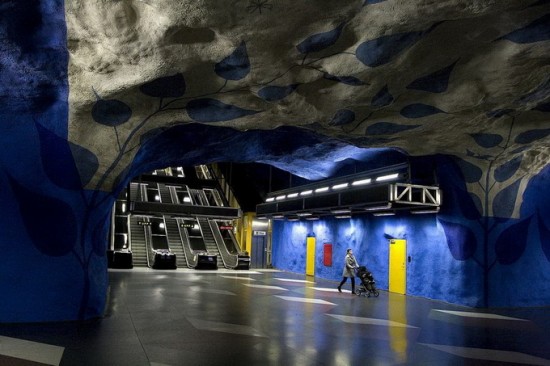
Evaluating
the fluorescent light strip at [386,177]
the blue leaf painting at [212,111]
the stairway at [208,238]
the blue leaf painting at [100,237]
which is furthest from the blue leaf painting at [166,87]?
the stairway at [208,238]

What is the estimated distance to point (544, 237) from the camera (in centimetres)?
1497

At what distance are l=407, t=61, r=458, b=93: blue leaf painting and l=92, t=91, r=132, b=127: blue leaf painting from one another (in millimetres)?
6134

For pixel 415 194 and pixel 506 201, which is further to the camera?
pixel 415 194

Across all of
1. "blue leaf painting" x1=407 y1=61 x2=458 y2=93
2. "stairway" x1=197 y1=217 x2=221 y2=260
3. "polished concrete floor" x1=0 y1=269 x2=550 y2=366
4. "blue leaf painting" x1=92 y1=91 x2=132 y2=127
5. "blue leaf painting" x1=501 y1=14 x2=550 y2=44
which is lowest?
"polished concrete floor" x1=0 y1=269 x2=550 y2=366

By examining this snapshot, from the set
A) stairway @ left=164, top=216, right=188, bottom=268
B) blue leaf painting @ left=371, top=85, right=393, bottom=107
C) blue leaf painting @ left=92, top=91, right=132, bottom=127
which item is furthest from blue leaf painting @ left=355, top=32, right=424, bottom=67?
stairway @ left=164, top=216, right=188, bottom=268

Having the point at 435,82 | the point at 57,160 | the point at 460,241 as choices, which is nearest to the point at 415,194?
the point at 460,241

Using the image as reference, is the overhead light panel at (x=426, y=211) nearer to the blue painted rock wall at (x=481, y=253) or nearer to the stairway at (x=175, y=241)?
the blue painted rock wall at (x=481, y=253)

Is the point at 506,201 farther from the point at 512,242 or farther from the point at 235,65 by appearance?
the point at 235,65

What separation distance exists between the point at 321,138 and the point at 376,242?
6124mm

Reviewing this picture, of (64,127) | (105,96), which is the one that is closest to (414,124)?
(105,96)

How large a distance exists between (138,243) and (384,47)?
22.6 m

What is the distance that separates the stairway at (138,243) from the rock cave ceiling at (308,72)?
14.6m

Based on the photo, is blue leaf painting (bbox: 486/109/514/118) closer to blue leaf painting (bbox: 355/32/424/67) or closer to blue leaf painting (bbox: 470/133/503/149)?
blue leaf painting (bbox: 470/133/503/149)

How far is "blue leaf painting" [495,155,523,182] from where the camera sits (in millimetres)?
13762
